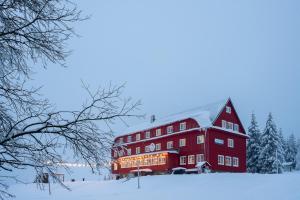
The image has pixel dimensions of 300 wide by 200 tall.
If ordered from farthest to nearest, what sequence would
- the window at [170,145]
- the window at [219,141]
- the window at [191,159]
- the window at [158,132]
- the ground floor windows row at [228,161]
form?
the window at [158,132] → the window at [170,145] → the ground floor windows row at [228,161] → the window at [191,159] → the window at [219,141]

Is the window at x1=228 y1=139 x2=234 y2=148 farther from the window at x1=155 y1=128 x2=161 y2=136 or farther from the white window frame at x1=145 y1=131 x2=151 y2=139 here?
the white window frame at x1=145 y1=131 x2=151 y2=139

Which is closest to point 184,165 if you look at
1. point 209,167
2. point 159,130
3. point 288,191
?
point 209,167

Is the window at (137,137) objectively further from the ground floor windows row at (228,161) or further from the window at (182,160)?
the ground floor windows row at (228,161)

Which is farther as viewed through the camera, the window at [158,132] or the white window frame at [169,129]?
the window at [158,132]

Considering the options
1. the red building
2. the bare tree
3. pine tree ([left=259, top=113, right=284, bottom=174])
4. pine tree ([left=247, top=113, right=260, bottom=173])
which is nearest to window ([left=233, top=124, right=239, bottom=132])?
the red building

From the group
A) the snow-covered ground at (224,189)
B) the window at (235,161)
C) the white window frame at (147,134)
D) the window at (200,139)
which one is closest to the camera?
the snow-covered ground at (224,189)

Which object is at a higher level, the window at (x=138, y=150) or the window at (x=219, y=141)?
the window at (x=219, y=141)

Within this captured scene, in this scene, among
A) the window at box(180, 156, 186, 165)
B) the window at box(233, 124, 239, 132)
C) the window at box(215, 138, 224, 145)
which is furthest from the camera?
the window at box(233, 124, 239, 132)

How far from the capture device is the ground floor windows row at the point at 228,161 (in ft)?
155

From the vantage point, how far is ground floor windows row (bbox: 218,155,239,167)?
47250 mm

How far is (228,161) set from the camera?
48.7 m

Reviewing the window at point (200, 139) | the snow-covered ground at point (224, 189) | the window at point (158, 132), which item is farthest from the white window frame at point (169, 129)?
the snow-covered ground at point (224, 189)

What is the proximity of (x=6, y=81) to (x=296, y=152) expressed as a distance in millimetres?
84315

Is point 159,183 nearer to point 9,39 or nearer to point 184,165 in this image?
point 184,165
